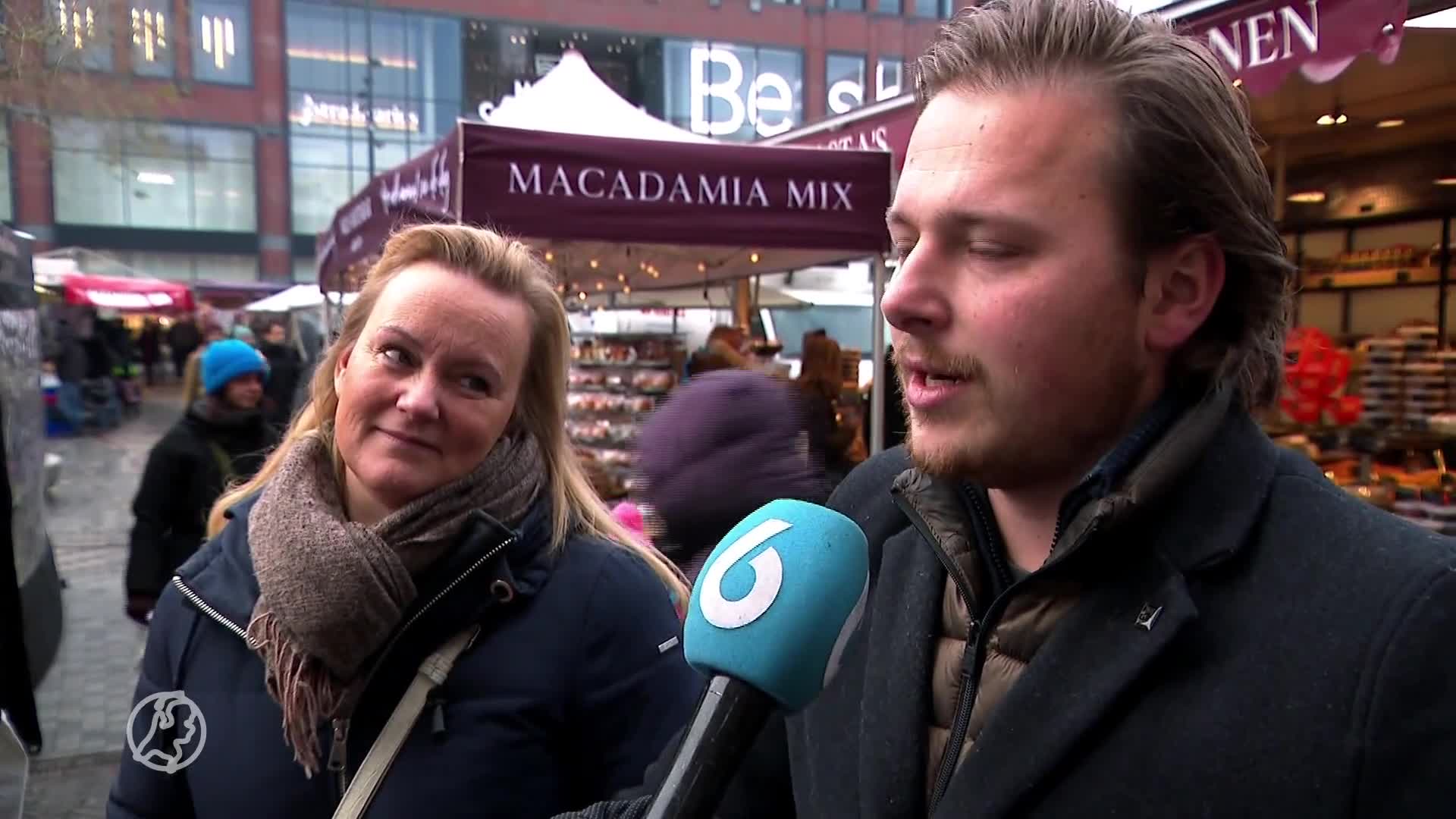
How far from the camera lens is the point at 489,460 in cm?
189

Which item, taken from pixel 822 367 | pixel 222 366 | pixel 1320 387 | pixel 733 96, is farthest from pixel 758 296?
pixel 733 96

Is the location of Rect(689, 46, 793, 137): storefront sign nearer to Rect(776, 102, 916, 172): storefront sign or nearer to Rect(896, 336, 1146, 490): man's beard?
Rect(776, 102, 916, 172): storefront sign

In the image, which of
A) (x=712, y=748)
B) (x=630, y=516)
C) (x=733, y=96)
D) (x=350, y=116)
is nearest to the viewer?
(x=712, y=748)

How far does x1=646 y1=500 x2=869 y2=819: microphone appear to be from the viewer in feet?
2.65

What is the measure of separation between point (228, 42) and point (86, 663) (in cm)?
2611

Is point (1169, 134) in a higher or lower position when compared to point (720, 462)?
higher

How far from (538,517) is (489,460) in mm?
141

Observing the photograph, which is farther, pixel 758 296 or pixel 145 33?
pixel 758 296

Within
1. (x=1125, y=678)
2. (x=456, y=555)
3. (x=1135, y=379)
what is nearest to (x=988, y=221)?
(x=1135, y=379)

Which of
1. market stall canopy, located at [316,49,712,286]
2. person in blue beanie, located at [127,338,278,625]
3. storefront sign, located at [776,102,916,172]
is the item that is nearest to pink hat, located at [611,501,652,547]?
person in blue beanie, located at [127,338,278,625]

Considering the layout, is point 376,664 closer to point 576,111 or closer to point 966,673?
point 966,673

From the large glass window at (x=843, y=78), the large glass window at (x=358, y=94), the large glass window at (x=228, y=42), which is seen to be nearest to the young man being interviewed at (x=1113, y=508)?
the large glass window at (x=228, y=42)

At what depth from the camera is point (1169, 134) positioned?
101 cm

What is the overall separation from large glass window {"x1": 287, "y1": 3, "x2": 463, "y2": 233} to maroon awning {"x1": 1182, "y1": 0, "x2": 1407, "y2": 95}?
1160 inches
